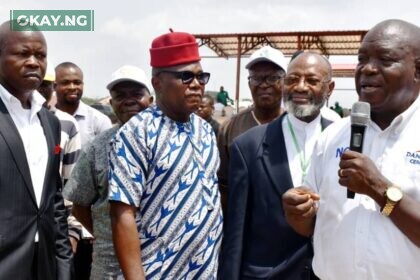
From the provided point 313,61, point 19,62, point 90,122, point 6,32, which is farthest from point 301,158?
point 90,122

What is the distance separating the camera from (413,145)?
1.98 m

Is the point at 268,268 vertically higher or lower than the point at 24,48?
lower

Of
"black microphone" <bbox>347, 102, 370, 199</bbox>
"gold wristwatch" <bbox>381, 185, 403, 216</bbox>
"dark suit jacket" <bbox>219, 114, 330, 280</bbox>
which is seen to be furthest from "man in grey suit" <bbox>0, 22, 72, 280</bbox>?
"gold wristwatch" <bbox>381, 185, 403, 216</bbox>

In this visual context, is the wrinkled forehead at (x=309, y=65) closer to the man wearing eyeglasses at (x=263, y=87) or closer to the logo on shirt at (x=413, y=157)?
the man wearing eyeglasses at (x=263, y=87)

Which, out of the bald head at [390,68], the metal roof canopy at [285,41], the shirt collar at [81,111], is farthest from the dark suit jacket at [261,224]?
the metal roof canopy at [285,41]

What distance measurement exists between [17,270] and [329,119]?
2.10 metres

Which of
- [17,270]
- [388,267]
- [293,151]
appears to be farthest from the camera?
[293,151]

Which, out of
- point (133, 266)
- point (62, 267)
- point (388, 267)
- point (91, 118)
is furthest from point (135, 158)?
point (91, 118)

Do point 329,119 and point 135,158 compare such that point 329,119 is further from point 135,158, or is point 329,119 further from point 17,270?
point 17,270

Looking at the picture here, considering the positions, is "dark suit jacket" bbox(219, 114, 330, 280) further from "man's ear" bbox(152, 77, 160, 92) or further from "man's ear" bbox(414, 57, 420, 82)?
"man's ear" bbox(414, 57, 420, 82)

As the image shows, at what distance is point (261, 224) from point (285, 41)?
18.3m

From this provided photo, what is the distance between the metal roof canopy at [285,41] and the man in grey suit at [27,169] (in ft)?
53.6

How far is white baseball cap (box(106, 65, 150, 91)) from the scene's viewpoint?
3515 millimetres

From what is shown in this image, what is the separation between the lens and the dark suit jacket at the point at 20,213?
2.64 m
